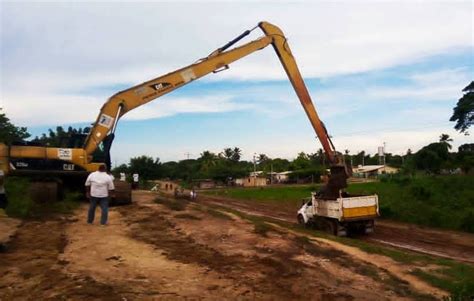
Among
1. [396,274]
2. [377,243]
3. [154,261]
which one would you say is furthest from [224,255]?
[377,243]

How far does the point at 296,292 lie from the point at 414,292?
231cm

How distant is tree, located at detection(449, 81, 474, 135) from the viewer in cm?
3922

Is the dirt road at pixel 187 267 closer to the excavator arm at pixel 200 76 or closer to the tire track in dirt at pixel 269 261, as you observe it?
the tire track in dirt at pixel 269 261

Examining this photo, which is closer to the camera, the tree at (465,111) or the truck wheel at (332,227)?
the truck wheel at (332,227)

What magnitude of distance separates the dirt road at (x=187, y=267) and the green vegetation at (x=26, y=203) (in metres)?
1.89

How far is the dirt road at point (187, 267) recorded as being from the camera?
6.59 metres

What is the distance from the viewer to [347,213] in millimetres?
16141

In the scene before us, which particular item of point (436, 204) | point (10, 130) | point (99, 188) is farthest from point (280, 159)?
point (99, 188)

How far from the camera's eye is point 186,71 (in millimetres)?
18891

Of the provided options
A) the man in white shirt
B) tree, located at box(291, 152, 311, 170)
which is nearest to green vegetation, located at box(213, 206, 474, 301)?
the man in white shirt

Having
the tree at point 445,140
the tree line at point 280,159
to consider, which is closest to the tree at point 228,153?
the tree line at point 280,159

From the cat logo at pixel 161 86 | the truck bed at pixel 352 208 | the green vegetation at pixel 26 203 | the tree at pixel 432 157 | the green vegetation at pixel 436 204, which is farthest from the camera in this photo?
the tree at pixel 432 157

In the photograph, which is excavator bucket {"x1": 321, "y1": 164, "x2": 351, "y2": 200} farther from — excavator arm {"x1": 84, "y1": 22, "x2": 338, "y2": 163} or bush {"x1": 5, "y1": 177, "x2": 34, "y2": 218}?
bush {"x1": 5, "y1": 177, "x2": 34, "y2": 218}

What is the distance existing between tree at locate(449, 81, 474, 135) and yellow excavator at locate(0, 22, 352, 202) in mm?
25938
